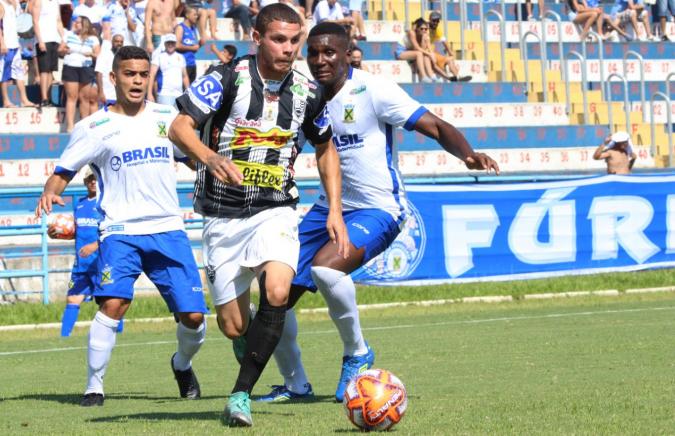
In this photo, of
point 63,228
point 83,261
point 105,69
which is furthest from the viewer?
point 105,69

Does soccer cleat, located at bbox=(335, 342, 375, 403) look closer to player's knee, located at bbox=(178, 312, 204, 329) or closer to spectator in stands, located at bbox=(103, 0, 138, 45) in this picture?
player's knee, located at bbox=(178, 312, 204, 329)

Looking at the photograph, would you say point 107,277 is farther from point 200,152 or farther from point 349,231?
point 200,152

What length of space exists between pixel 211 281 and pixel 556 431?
2.23 meters

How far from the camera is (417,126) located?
9.11 meters

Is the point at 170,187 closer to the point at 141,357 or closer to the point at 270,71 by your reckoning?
the point at 270,71

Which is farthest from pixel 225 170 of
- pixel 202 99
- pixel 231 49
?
pixel 231 49

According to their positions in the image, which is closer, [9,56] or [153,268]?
[153,268]

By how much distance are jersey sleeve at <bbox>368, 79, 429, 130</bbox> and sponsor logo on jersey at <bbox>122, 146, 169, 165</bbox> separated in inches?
61.7

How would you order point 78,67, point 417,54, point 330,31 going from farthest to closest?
point 417,54 < point 78,67 < point 330,31

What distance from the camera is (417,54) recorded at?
2708cm

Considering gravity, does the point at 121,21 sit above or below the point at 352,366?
above

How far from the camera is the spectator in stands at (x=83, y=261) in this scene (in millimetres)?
15742

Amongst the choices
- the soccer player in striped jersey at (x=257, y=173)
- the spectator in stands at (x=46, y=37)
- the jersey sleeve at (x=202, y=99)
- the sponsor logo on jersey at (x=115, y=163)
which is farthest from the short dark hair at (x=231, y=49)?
the jersey sleeve at (x=202, y=99)

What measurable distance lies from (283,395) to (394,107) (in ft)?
6.78
